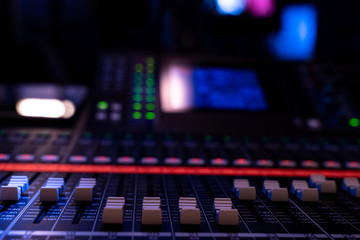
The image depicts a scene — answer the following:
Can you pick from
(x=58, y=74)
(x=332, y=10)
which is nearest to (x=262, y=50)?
(x=332, y=10)

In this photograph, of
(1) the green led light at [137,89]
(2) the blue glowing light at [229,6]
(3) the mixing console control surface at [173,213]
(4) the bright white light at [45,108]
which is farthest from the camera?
(2) the blue glowing light at [229,6]

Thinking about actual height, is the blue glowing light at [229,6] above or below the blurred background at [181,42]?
above

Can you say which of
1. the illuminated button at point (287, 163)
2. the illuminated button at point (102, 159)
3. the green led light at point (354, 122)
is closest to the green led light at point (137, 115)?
the illuminated button at point (102, 159)

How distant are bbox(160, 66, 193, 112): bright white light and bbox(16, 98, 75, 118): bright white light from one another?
1.03 ft

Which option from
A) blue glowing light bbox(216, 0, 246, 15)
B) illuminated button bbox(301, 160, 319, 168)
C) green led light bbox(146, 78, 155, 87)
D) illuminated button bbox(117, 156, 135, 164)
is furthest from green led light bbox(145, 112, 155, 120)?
blue glowing light bbox(216, 0, 246, 15)

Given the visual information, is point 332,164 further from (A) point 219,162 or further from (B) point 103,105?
(B) point 103,105

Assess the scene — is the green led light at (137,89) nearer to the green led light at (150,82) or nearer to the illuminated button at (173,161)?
the green led light at (150,82)

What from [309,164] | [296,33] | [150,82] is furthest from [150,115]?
[296,33]

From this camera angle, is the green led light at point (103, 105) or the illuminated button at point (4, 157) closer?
the illuminated button at point (4, 157)

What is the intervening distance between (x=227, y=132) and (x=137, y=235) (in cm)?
59

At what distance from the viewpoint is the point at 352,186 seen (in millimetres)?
737

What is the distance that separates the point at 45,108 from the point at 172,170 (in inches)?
21.9

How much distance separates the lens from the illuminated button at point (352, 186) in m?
Answer: 0.72

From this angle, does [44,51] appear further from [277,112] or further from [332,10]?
[332,10]
